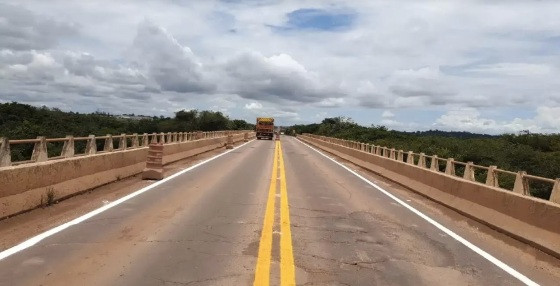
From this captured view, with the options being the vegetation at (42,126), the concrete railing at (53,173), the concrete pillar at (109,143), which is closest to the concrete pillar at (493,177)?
the concrete railing at (53,173)

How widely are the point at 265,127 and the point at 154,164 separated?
239ft

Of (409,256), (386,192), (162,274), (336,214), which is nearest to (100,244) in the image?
(162,274)

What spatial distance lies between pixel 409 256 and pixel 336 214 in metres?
3.91

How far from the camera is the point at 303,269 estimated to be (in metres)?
6.92

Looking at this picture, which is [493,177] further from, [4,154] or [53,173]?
[4,154]

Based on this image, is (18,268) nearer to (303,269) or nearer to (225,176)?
(303,269)

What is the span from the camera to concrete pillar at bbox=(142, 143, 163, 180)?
1780cm

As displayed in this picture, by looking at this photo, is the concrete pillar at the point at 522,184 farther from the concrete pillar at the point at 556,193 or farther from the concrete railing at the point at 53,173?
the concrete railing at the point at 53,173

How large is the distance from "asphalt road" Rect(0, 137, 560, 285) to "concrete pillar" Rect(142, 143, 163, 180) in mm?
4127

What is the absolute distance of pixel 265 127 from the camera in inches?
3575

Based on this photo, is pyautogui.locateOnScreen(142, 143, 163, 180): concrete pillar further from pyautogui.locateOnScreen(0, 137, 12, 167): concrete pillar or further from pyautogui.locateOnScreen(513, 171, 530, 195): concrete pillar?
Answer: pyautogui.locateOnScreen(513, 171, 530, 195): concrete pillar

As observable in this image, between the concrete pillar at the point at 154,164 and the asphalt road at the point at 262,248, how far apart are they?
4127 mm

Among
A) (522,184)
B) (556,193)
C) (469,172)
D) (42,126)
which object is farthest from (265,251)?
(42,126)

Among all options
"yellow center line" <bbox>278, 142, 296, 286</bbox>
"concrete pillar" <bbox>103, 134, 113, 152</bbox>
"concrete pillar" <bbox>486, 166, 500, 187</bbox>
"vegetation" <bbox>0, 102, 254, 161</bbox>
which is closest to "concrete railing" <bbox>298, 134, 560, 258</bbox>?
"concrete pillar" <bbox>486, 166, 500, 187</bbox>
